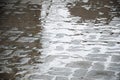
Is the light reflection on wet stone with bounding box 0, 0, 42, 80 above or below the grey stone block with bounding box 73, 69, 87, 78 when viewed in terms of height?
above

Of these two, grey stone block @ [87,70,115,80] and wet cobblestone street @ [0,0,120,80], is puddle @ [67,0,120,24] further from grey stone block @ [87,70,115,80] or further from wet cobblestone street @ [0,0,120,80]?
grey stone block @ [87,70,115,80]

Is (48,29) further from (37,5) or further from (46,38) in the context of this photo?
(37,5)

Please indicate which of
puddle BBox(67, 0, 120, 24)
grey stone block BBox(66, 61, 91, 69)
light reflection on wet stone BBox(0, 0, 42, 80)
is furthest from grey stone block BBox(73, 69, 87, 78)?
puddle BBox(67, 0, 120, 24)

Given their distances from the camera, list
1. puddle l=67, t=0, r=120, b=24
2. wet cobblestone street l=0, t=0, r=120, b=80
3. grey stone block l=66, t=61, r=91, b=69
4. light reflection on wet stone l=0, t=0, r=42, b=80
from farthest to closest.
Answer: puddle l=67, t=0, r=120, b=24, light reflection on wet stone l=0, t=0, r=42, b=80, grey stone block l=66, t=61, r=91, b=69, wet cobblestone street l=0, t=0, r=120, b=80

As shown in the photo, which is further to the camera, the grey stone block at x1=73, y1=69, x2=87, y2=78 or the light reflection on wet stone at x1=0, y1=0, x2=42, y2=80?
the light reflection on wet stone at x1=0, y1=0, x2=42, y2=80

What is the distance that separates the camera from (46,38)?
7828 millimetres

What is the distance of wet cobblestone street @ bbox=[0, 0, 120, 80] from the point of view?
601 centimetres

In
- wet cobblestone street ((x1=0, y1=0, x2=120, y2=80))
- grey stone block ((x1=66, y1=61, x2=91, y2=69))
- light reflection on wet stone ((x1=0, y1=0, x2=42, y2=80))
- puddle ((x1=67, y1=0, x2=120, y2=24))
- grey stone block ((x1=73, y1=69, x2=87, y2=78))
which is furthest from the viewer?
puddle ((x1=67, y1=0, x2=120, y2=24))

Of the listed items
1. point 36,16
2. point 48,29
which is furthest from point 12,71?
point 36,16

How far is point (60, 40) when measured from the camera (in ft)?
25.1

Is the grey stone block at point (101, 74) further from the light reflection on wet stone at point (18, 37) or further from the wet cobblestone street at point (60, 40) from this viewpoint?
the light reflection on wet stone at point (18, 37)

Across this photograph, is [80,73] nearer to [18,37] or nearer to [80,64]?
[80,64]

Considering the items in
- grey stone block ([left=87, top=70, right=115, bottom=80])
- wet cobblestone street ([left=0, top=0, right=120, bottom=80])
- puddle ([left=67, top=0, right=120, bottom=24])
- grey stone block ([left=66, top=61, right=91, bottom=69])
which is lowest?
grey stone block ([left=87, top=70, right=115, bottom=80])

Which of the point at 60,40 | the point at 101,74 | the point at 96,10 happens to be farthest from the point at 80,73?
the point at 96,10
